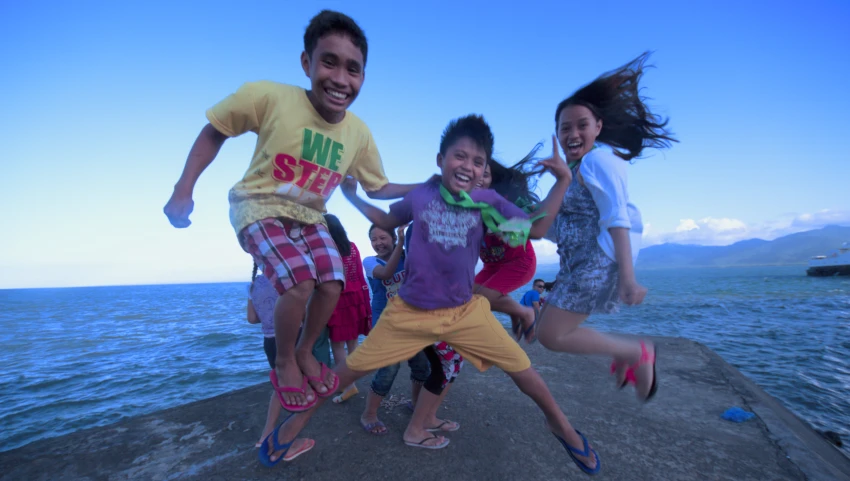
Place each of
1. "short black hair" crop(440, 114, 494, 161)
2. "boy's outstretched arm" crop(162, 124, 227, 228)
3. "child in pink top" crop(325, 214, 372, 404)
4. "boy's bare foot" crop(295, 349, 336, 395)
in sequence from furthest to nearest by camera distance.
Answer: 1. "child in pink top" crop(325, 214, 372, 404)
2. "short black hair" crop(440, 114, 494, 161)
3. "boy's bare foot" crop(295, 349, 336, 395)
4. "boy's outstretched arm" crop(162, 124, 227, 228)

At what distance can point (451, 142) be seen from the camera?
228cm

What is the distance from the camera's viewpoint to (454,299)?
2.19m

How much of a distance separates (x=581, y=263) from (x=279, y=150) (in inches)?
71.0

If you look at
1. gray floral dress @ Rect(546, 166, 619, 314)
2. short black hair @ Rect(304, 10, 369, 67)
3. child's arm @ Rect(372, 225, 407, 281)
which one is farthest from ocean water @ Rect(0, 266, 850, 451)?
short black hair @ Rect(304, 10, 369, 67)

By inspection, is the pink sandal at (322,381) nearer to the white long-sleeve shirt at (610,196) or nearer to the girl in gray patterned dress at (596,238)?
the girl in gray patterned dress at (596,238)

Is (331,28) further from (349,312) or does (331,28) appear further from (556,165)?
(349,312)

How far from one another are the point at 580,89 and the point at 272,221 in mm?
2092

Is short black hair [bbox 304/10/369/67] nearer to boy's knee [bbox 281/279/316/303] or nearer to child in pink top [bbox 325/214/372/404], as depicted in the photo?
boy's knee [bbox 281/279/316/303]

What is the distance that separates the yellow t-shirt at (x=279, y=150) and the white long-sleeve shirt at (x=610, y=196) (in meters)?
1.43

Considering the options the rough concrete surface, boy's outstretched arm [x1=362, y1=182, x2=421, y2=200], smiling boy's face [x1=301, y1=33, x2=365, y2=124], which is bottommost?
the rough concrete surface

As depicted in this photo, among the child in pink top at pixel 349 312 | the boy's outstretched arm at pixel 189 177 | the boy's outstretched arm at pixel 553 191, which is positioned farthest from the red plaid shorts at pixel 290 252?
the child in pink top at pixel 349 312

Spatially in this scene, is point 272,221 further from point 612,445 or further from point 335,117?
point 612,445

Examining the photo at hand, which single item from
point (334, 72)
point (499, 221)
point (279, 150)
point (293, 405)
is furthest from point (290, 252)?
point (499, 221)

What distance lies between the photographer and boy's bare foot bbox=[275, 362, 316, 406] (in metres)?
2.07
